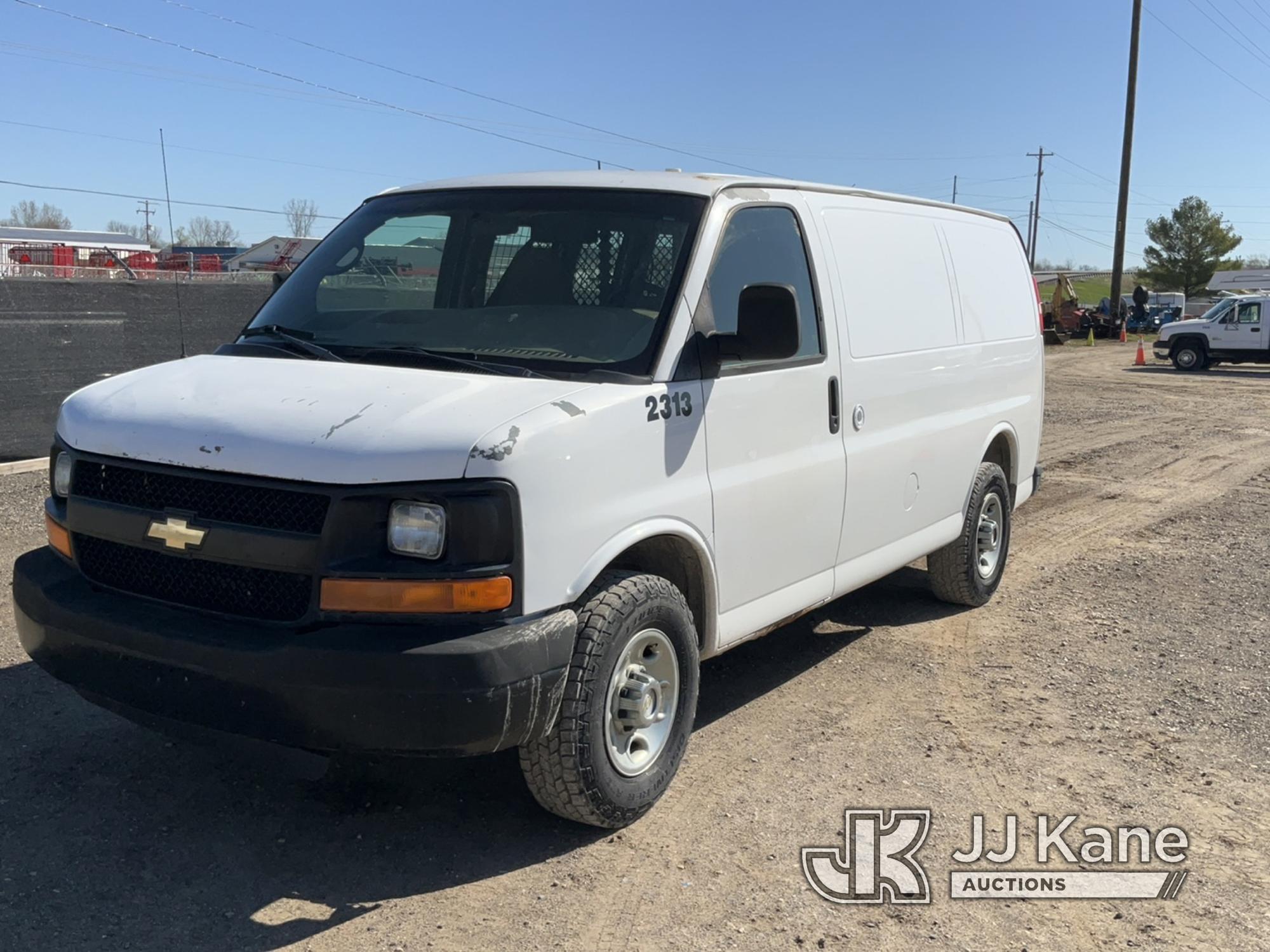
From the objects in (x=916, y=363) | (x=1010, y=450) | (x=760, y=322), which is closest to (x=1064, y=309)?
(x=1010, y=450)

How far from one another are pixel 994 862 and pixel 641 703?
1.25 metres

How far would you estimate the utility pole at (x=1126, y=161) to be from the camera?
4162cm

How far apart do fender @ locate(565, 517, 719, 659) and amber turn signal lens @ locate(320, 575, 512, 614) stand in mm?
322

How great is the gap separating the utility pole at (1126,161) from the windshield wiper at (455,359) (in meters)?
41.6

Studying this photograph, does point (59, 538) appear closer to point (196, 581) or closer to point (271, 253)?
point (196, 581)

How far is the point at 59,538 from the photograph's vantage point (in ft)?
13.1

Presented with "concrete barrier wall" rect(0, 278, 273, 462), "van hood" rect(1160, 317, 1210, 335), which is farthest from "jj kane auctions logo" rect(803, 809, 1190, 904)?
"van hood" rect(1160, 317, 1210, 335)

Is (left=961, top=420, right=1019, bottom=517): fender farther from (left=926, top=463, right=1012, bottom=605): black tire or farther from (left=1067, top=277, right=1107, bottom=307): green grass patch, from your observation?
(left=1067, top=277, right=1107, bottom=307): green grass patch

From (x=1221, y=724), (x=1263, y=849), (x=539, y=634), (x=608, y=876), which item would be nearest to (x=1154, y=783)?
(x=1263, y=849)

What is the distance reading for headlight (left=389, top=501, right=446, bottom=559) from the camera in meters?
3.29

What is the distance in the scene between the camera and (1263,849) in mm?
3920

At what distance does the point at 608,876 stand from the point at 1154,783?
218 centimetres

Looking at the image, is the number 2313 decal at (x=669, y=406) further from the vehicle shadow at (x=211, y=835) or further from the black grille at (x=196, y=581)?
the vehicle shadow at (x=211, y=835)

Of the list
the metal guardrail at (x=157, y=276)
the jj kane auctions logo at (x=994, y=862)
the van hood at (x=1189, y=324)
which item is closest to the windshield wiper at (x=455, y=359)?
the jj kane auctions logo at (x=994, y=862)
